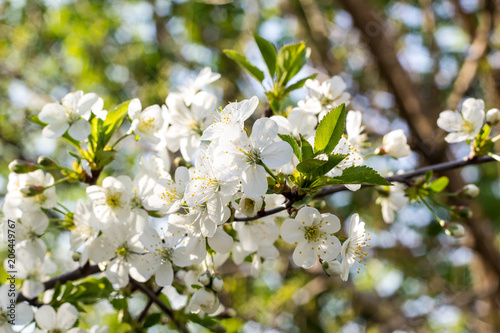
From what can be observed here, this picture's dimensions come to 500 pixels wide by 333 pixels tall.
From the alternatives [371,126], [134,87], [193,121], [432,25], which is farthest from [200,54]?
[193,121]

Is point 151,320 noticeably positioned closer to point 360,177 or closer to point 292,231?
point 292,231

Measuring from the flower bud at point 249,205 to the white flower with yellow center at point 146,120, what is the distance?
46 centimetres

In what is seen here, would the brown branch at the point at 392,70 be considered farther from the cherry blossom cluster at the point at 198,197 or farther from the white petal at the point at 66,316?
the white petal at the point at 66,316

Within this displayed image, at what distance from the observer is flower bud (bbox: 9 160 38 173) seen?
1.36 metres

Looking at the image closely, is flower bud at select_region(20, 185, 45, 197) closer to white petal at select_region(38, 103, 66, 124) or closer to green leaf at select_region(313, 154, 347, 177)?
white petal at select_region(38, 103, 66, 124)

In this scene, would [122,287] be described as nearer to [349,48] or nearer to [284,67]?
[284,67]

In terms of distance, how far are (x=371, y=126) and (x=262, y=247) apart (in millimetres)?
2581

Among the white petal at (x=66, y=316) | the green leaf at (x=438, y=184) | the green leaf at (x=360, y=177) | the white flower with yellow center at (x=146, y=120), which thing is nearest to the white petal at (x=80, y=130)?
the white flower with yellow center at (x=146, y=120)

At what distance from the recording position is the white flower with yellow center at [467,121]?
56.1 inches

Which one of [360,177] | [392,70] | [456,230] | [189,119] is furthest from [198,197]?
[392,70]

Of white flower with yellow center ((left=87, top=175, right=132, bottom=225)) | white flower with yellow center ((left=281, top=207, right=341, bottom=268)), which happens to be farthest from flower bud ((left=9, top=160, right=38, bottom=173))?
white flower with yellow center ((left=281, top=207, right=341, bottom=268))

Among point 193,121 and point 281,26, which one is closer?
point 193,121

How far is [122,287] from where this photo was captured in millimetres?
1412

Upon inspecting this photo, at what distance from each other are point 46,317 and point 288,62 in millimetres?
1096
